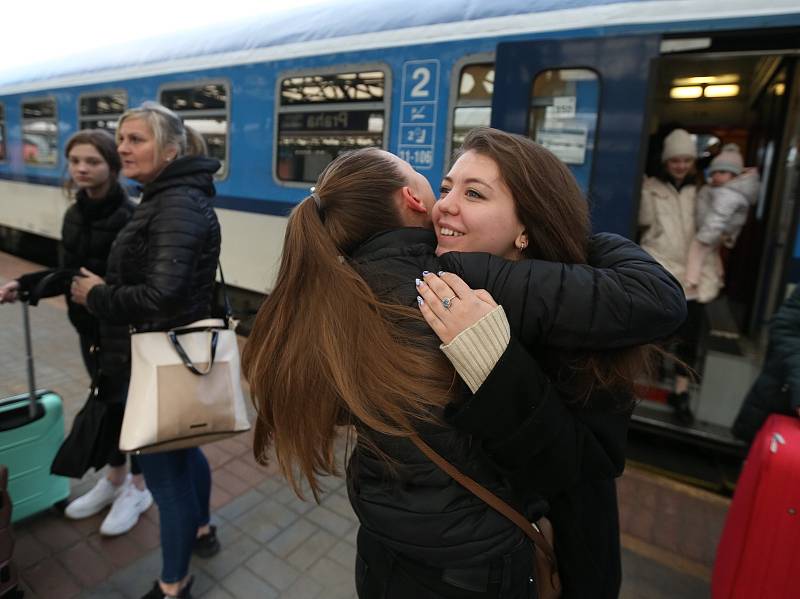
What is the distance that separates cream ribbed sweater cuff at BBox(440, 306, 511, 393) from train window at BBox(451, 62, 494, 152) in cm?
302

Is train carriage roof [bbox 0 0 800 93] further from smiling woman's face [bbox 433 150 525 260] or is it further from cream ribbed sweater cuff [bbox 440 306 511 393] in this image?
cream ribbed sweater cuff [bbox 440 306 511 393]

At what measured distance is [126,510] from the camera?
2.74m

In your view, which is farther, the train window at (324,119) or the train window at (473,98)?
the train window at (324,119)

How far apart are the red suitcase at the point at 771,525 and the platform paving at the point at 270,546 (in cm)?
69

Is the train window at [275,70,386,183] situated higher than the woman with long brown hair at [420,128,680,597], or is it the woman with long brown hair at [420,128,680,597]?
the train window at [275,70,386,183]

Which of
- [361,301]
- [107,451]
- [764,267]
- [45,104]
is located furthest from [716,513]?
[45,104]

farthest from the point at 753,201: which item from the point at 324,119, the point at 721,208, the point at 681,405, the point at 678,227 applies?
the point at 324,119

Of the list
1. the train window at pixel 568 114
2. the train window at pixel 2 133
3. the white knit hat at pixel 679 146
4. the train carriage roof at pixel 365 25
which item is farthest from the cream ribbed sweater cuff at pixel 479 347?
the train window at pixel 2 133

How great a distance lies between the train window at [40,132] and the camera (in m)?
7.99

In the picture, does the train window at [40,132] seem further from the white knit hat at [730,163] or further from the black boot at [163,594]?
the white knit hat at [730,163]

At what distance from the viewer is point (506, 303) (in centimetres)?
102

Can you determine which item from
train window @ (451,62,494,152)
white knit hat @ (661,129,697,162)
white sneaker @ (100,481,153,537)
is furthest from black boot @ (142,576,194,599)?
white knit hat @ (661,129,697,162)

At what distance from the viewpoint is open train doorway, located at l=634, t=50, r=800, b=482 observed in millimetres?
3684

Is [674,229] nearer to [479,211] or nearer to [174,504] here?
[479,211]
